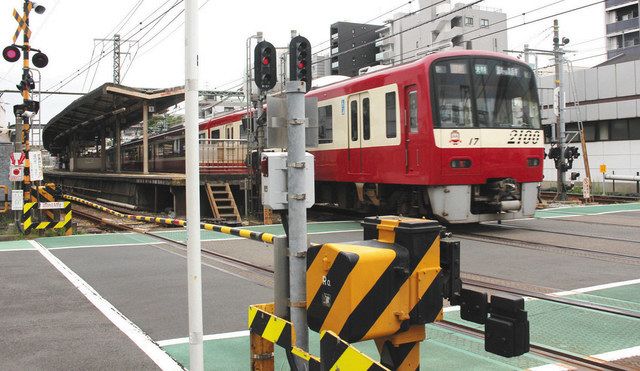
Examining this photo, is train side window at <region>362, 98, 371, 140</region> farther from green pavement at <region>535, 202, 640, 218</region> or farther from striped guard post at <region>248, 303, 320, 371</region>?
striped guard post at <region>248, 303, 320, 371</region>

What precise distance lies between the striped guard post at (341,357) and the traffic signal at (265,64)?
6.38 feet

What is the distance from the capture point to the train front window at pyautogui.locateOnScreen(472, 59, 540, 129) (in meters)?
12.8

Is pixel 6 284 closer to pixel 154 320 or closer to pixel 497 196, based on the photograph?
pixel 154 320

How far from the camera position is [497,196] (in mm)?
12773

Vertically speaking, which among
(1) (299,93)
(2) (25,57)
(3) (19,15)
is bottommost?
(1) (299,93)

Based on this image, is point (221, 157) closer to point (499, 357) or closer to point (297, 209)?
point (499, 357)

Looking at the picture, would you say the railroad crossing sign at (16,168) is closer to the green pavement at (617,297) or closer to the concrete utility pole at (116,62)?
the green pavement at (617,297)

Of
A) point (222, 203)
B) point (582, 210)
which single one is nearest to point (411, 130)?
point (222, 203)

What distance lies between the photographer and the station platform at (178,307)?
5090mm

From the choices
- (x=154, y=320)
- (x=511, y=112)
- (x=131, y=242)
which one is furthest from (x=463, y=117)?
(x=154, y=320)

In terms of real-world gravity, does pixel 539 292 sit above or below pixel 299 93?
below

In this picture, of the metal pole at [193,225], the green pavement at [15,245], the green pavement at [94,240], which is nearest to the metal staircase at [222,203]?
the green pavement at [94,240]

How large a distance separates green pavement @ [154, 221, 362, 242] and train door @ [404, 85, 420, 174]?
219cm

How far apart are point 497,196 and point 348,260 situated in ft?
32.5
